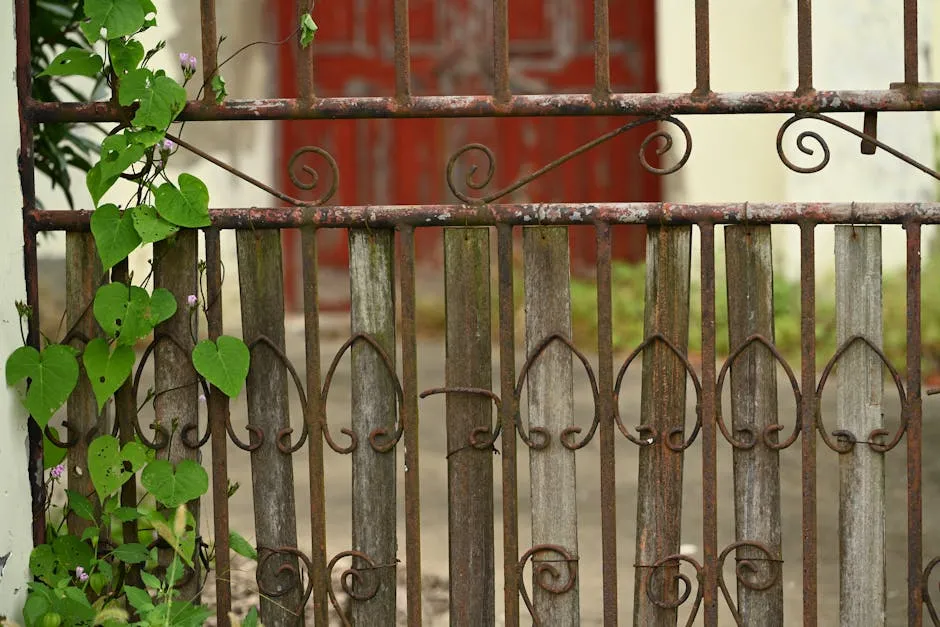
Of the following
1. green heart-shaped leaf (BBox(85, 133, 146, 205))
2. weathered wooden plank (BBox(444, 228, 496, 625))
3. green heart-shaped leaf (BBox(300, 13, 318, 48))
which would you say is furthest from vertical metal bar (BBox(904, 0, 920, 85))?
green heart-shaped leaf (BBox(85, 133, 146, 205))

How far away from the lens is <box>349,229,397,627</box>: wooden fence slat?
8.79ft

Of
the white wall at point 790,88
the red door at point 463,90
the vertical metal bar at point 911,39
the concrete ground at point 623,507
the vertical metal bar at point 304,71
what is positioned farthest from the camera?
the red door at point 463,90

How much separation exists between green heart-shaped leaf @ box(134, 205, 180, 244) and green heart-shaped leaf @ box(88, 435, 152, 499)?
42 cm

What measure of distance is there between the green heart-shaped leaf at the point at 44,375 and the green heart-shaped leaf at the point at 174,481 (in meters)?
0.23

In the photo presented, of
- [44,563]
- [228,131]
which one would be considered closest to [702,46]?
[44,563]

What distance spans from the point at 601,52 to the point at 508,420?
2.48 feet

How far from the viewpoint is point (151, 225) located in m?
2.57

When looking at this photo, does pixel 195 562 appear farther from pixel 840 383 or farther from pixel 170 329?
pixel 840 383

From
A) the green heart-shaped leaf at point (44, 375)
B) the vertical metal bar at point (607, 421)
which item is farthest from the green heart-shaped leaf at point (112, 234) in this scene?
the vertical metal bar at point (607, 421)

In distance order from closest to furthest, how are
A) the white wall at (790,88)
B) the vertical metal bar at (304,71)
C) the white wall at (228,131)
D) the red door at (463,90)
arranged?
the vertical metal bar at (304,71) < the white wall at (790,88) < the white wall at (228,131) < the red door at (463,90)

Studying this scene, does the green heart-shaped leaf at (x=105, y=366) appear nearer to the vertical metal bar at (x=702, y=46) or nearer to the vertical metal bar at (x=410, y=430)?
the vertical metal bar at (x=410, y=430)

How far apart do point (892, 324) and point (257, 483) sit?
14.1 ft

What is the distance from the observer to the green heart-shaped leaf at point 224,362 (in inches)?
102

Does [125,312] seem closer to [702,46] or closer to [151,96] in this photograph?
[151,96]
